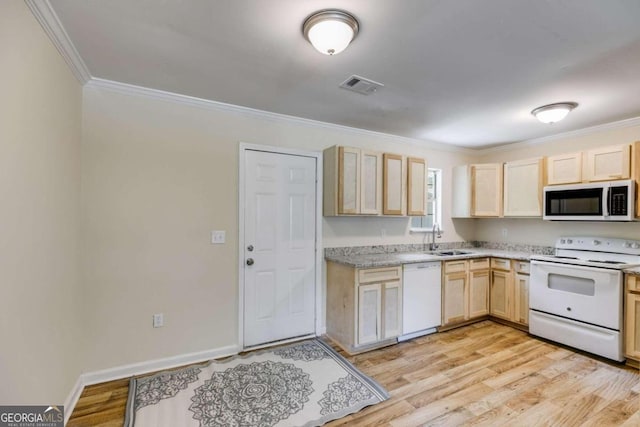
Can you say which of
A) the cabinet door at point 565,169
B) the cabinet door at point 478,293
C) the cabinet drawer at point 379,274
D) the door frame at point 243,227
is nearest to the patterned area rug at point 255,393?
the door frame at point 243,227

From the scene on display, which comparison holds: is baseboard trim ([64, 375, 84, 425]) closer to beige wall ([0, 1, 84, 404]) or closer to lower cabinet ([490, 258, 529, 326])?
beige wall ([0, 1, 84, 404])

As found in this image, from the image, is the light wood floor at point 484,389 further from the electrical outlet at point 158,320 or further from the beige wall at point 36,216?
the beige wall at point 36,216

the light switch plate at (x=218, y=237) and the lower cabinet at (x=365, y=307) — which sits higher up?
the light switch plate at (x=218, y=237)

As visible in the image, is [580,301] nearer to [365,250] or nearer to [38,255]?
[365,250]

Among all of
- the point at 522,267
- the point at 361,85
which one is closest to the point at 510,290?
the point at 522,267

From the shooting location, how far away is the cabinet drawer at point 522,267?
3550mm

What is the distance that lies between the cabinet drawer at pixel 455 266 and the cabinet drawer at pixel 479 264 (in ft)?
0.37

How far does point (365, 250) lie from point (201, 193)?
2052 millimetres

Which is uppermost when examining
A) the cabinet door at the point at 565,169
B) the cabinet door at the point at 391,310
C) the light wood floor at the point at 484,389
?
the cabinet door at the point at 565,169

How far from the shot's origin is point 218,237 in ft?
9.33

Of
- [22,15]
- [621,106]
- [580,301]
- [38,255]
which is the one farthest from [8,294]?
[621,106]

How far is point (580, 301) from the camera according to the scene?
297cm

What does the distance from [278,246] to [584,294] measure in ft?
10.4

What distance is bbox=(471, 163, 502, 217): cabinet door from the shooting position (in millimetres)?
4102
